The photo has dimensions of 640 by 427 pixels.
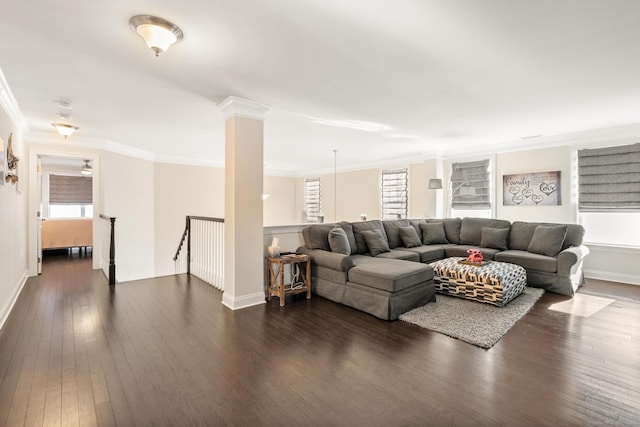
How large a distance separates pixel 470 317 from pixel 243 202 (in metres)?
2.93

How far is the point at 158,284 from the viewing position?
4.83 metres

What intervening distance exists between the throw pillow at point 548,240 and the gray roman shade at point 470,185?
61.9 inches

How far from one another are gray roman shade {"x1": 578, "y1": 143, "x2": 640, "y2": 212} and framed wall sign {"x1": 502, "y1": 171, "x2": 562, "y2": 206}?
0.36m

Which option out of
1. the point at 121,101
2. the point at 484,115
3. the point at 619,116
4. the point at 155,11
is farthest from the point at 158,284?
the point at 619,116

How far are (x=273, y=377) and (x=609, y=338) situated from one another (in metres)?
3.15

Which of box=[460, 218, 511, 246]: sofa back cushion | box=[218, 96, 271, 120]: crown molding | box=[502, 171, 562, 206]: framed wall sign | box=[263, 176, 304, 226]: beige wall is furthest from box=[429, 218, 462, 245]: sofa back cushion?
box=[263, 176, 304, 226]: beige wall

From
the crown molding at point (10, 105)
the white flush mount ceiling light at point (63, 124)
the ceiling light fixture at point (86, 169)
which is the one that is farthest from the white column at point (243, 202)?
the ceiling light fixture at point (86, 169)

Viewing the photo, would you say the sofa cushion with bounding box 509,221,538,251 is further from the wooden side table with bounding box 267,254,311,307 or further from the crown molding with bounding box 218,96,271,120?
the crown molding with bounding box 218,96,271,120

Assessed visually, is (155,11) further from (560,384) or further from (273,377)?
(560,384)

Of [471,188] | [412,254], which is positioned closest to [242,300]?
[412,254]

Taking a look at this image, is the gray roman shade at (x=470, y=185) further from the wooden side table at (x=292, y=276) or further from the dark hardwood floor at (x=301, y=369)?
the wooden side table at (x=292, y=276)

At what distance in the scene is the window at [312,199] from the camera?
10.1 metres

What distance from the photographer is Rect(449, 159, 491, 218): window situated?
6535mm

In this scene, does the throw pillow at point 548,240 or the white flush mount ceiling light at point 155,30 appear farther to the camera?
the throw pillow at point 548,240
